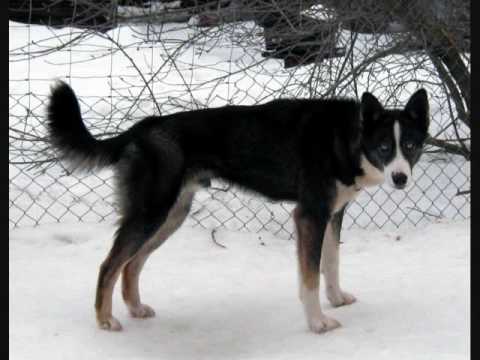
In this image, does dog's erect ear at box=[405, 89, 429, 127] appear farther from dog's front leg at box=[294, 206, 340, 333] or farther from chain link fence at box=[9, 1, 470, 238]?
chain link fence at box=[9, 1, 470, 238]

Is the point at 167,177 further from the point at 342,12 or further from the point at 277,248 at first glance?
the point at 342,12

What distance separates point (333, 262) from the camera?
392 cm

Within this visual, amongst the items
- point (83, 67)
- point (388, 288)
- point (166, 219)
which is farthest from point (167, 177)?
point (83, 67)

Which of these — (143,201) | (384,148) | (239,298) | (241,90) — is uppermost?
(241,90)

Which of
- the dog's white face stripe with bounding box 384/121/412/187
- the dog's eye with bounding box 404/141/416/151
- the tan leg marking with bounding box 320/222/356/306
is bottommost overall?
the tan leg marking with bounding box 320/222/356/306

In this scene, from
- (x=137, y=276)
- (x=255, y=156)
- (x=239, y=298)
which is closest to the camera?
(x=255, y=156)

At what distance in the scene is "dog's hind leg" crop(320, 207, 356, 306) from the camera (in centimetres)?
390

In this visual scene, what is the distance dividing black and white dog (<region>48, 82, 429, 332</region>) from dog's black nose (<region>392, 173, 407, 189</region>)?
62 millimetres

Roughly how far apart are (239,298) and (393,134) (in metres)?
1.23

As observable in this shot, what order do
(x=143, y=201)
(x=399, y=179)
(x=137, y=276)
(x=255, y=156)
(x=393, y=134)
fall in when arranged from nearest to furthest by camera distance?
(x=399, y=179)
(x=393, y=134)
(x=143, y=201)
(x=255, y=156)
(x=137, y=276)

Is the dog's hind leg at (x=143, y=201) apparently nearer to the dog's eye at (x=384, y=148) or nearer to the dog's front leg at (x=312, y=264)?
the dog's front leg at (x=312, y=264)

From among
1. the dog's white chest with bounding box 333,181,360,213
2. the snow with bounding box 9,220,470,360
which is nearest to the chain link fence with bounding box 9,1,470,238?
the snow with bounding box 9,220,470,360

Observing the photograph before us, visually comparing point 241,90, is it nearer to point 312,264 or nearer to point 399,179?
point 312,264

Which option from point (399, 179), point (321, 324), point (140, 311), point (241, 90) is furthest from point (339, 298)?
point (241, 90)
